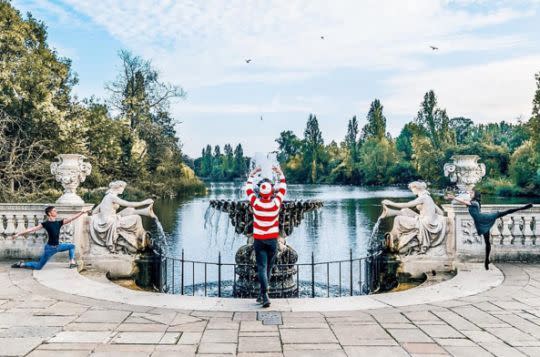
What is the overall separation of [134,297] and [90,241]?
2.83 m

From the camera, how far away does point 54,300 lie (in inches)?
232

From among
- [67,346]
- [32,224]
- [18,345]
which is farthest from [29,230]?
[67,346]

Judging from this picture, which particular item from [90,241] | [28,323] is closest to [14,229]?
[90,241]

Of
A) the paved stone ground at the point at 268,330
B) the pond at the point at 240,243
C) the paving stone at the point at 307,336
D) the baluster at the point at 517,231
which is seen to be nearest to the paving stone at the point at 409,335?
the paved stone ground at the point at 268,330

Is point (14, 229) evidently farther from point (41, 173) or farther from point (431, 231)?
point (41, 173)

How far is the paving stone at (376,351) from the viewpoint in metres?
4.12

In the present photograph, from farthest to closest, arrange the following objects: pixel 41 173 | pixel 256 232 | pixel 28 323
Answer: pixel 41 173, pixel 256 232, pixel 28 323

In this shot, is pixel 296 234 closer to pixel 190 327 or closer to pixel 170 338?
pixel 190 327

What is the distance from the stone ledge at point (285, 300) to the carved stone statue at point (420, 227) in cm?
Answer: 100

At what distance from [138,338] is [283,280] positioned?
20.3 ft

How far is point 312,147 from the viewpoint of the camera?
8438 cm

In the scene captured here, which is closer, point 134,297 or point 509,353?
point 509,353

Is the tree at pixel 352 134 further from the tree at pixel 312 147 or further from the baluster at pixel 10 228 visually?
the baluster at pixel 10 228

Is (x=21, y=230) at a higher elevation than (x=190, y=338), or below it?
higher
